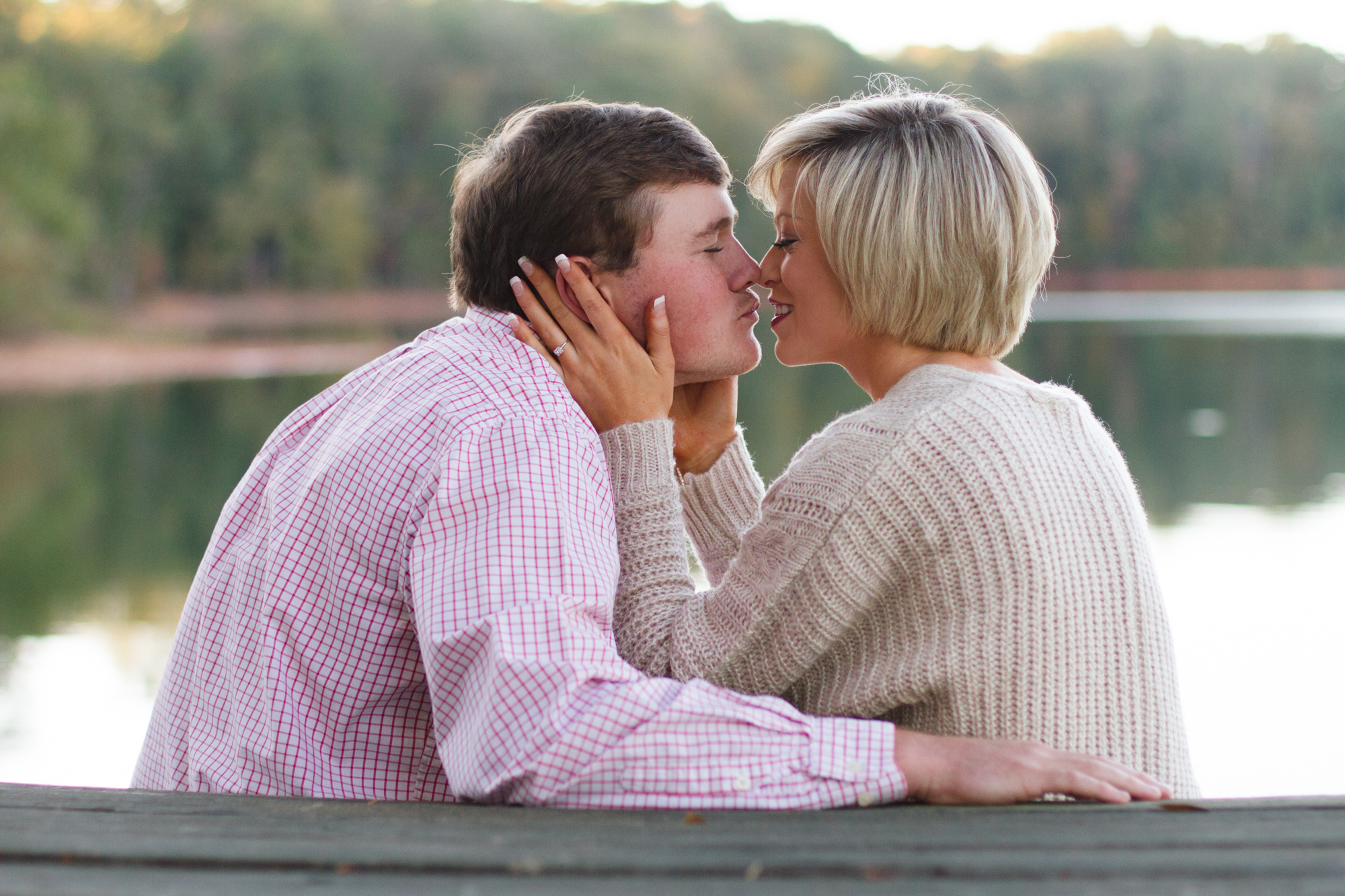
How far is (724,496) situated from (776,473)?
9.41 metres

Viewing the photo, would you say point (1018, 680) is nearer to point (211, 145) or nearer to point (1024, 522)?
point (1024, 522)

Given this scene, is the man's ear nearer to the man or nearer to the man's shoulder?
the man

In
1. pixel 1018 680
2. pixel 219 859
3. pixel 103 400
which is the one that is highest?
pixel 103 400

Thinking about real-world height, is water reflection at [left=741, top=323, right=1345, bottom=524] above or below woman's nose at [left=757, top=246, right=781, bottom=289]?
above

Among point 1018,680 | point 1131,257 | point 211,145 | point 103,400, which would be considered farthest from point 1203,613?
point 1131,257

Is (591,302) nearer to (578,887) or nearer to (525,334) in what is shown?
(525,334)

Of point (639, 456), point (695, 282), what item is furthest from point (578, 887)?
point (695, 282)

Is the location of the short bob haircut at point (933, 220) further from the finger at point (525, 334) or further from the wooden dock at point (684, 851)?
the wooden dock at point (684, 851)

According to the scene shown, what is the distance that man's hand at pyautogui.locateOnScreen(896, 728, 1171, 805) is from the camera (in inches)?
63.1

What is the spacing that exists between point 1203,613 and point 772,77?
69.4m

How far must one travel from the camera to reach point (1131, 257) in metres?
61.2

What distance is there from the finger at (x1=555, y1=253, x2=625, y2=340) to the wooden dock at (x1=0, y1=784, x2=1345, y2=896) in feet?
2.76

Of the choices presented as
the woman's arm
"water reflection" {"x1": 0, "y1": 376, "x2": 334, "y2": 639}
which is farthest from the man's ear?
"water reflection" {"x1": 0, "y1": 376, "x2": 334, "y2": 639}

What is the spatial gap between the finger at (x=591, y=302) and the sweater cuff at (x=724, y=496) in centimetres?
45
